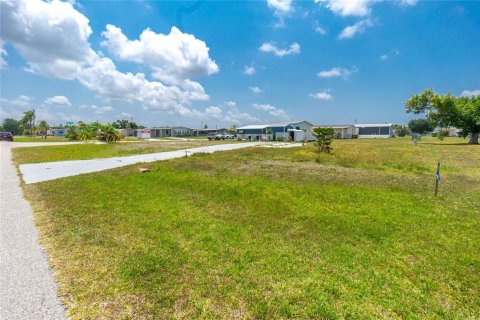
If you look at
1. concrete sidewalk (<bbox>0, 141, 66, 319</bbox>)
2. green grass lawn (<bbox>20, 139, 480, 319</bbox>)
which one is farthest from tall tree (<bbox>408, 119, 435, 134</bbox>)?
concrete sidewalk (<bbox>0, 141, 66, 319</bbox>)

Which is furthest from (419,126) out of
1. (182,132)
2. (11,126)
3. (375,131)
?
(11,126)

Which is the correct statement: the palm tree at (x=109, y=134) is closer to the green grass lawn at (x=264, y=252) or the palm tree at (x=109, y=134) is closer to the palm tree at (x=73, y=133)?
the palm tree at (x=73, y=133)

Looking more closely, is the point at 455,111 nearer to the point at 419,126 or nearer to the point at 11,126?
the point at 419,126

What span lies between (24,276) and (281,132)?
5052cm

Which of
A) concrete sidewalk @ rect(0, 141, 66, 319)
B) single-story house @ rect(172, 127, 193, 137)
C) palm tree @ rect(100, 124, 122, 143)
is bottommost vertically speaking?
concrete sidewalk @ rect(0, 141, 66, 319)

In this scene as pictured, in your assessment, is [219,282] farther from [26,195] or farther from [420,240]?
[26,195]

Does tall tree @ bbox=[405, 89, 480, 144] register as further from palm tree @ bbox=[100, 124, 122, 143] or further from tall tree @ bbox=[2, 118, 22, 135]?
tall tree @ bbox=[2, 118, 22, 135]

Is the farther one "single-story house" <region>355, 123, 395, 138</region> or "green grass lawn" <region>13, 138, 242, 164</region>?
"single-story house" <region>355, 123, 395, 138</region>

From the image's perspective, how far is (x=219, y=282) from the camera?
3359 millimetres

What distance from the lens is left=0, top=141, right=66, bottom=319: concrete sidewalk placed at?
110 inches

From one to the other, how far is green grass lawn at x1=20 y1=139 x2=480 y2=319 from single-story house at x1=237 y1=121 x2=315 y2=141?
1660 inches

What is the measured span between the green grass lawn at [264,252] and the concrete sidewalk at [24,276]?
0.51 ft

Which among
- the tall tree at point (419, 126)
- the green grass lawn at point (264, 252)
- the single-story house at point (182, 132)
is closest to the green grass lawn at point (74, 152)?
the green grass lawn at point (264, 252)

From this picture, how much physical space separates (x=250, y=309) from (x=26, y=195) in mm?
8696
